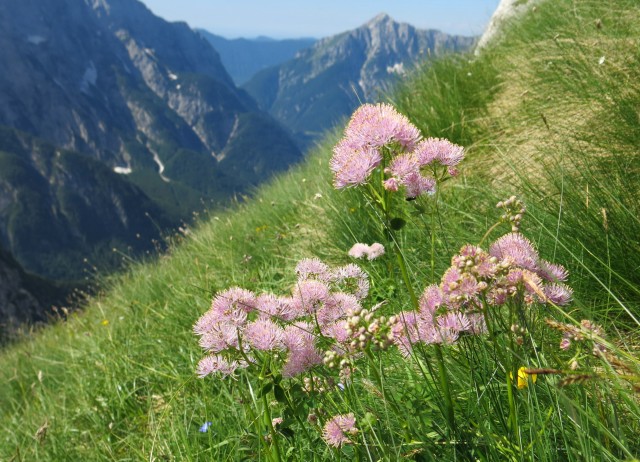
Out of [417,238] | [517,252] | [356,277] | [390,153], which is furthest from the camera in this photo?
[417,238]

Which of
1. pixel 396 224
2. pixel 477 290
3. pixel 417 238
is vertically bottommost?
pixel 417 238

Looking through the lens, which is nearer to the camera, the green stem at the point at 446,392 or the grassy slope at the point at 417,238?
the green stem at the point at 446,392

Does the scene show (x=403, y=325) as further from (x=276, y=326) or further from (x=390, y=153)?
(x=390, y=153)

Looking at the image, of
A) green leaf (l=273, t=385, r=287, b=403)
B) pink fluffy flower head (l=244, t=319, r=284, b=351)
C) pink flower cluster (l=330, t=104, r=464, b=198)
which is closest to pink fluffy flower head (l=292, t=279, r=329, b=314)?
pink fluffy flower head (l=244, t=319, r=284, b=351)

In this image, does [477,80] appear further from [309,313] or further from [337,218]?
[309,313]

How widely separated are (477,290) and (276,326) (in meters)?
0.73

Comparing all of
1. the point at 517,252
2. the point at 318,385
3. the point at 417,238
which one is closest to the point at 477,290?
the point at 517,252

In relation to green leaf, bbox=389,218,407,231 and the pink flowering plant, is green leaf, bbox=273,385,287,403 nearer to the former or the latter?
the pink flowering plant

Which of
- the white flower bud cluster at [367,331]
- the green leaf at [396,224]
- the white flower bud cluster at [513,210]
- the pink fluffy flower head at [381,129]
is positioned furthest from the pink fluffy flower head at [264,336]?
the white flower bud cluster at [513,210]

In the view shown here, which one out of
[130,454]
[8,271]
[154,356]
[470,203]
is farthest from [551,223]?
[8,271]

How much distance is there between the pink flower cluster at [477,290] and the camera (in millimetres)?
1522

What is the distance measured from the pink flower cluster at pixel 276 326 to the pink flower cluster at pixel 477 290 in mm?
229

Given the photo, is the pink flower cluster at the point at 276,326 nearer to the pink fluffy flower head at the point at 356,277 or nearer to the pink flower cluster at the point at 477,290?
the pink fluffy flower head at the point at 356,277

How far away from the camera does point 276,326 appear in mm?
1918
